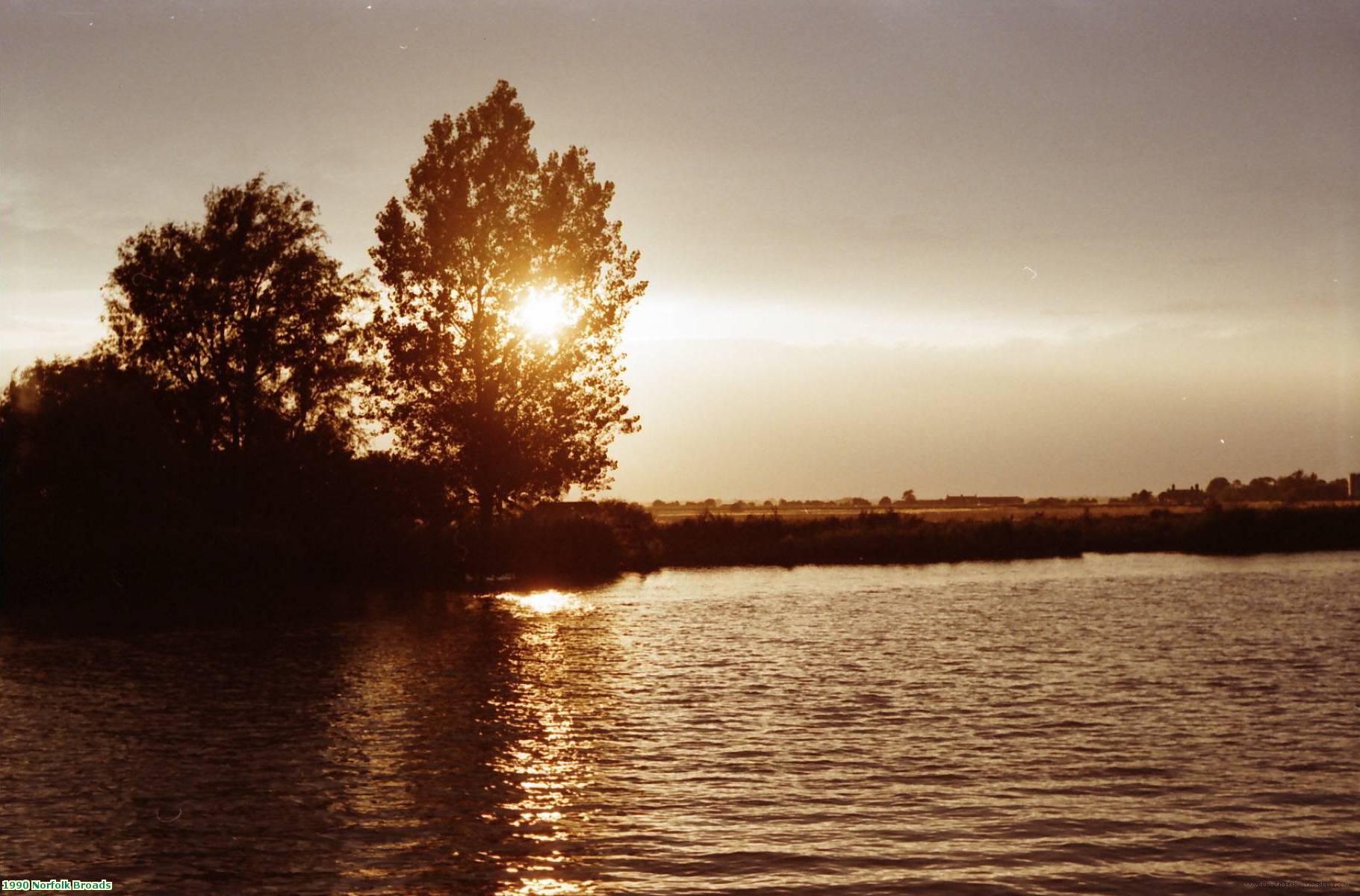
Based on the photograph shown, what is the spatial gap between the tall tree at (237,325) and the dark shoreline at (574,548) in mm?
7982

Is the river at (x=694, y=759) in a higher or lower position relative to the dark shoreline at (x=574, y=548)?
lower

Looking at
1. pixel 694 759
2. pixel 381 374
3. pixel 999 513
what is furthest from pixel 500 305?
pixel 999 513

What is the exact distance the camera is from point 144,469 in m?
51.1

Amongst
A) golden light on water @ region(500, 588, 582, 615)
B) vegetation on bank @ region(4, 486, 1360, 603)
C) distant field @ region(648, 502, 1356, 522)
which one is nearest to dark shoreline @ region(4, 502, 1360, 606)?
vegetation on bank @ region(4, 486, 1360, 603)

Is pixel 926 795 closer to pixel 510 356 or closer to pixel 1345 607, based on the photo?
pixel 1345 607

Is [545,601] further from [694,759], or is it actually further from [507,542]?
[694,759]

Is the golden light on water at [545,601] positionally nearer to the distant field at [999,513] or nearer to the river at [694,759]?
the river at [694,759]

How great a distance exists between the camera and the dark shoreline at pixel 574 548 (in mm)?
48500

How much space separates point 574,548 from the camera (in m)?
61.8

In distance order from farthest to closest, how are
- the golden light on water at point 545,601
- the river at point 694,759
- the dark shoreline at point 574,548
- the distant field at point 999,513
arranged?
the distant field at point 999,513 → the dark shoreline at point 574,548 → the golden light on water at point 545,601 → the river at point 694,759

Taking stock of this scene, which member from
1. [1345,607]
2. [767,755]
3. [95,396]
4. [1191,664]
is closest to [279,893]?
[767,755]

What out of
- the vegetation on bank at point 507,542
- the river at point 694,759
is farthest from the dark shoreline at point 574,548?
the river at point 694,759

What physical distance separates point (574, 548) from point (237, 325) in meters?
20.1

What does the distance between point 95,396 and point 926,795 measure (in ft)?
147
